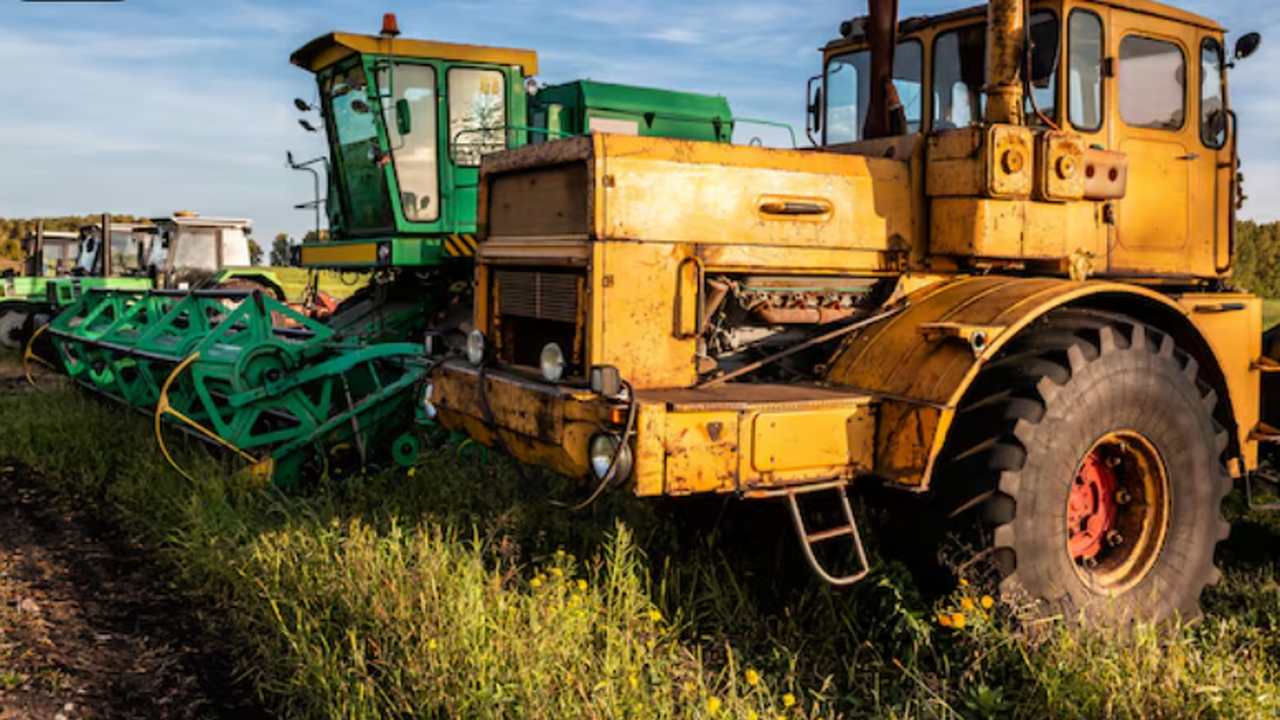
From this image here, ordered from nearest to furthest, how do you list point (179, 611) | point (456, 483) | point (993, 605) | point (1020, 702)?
point (1020, 702) → point (993, 605) → point (179, 611) → point (456, 483)

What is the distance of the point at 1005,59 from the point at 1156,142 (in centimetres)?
116

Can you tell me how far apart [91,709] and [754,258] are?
3.08 metres

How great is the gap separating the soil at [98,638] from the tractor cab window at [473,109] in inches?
195

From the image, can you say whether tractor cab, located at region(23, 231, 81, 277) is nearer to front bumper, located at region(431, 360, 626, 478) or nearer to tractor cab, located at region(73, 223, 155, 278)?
tractor cab, located at region(73, 223, 155, 278)

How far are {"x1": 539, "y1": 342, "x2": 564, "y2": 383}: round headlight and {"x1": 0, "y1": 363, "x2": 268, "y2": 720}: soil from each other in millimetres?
1680

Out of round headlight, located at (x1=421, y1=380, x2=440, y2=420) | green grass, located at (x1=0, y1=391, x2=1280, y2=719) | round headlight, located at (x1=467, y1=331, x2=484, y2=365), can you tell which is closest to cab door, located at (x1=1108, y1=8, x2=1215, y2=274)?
green grass, located at (x1=0, y1=391, x2=1280, y2=719)

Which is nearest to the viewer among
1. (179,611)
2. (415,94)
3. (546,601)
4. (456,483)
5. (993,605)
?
(993,605)

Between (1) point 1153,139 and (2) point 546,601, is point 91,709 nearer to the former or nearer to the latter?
(2) point 546,601

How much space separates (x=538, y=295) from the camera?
4.63 meters

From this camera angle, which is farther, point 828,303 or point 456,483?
point 456,483

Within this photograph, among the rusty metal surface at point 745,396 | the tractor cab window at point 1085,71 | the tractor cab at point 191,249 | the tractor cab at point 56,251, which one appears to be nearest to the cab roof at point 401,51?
the tractor cab window at point 1085,71

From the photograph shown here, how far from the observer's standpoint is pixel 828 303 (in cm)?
461

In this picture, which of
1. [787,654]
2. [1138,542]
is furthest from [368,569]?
[1138,542]

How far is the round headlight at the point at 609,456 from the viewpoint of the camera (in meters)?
3.72
